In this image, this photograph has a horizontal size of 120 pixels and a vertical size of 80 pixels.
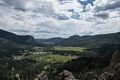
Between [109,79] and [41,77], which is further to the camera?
[41,77]

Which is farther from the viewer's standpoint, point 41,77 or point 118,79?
point 41,77

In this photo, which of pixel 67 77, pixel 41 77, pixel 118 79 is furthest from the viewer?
pixel 41 77

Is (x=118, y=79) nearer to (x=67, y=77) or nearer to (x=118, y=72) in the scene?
(x=118, y=72)

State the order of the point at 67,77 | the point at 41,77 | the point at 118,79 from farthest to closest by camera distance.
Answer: the point at 41,77 → the point at 67,77 → the point at 118,79

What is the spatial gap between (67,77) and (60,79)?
3.02m

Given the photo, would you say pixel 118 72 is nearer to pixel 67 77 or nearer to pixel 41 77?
pixel 67 77

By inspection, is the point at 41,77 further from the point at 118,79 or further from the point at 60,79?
the point at 118,79

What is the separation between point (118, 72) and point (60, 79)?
15.9 metres

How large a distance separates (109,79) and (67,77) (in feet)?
41.9

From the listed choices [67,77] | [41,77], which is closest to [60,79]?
[67,77]

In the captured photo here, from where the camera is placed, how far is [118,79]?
69.8m

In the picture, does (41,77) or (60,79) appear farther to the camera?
(41,77)

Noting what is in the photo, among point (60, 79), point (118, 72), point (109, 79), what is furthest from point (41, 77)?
point (118, 72)

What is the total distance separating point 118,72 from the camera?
70.8 meters
